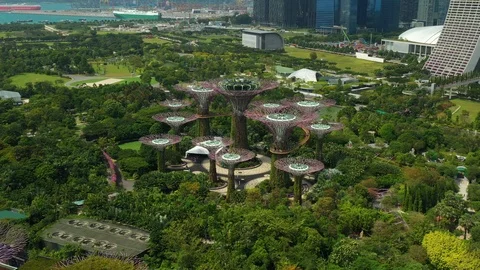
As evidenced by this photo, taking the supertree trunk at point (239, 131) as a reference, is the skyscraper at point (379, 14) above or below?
above

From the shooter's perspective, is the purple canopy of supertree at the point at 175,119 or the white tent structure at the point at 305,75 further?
the white tent structure at the point at 305,75

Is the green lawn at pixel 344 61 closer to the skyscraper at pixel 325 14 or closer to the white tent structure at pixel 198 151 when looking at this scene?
the skyscraper at pixel 325 14

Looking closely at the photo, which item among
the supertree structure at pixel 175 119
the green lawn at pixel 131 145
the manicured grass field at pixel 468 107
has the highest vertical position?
the supertree structure at pixel 175 119

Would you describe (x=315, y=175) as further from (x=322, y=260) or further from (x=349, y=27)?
(x=349, y=27)

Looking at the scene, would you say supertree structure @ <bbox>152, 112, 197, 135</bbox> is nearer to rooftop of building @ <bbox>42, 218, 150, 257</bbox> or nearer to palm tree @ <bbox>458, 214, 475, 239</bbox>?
rooftop of building @ <bbox>42, 218, 150, 257</bbox>

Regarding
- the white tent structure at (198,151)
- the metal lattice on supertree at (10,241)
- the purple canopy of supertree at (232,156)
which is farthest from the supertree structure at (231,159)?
the metal lattice on supertree at (10,241)

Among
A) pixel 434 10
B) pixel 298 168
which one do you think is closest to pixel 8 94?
pixel 298 168

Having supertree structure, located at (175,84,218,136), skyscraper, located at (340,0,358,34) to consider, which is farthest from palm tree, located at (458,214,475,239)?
skyscraper, located at (340,0,358,34)

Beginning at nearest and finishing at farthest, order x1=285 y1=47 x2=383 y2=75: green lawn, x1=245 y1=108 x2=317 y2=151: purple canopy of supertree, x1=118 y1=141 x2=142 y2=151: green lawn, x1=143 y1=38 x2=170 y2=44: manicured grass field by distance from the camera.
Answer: x1=245 y1=108 x2=317 y2=151: purple canopy of supertree → x1=118 y1=141 x2=142 y2=151: green lawn → x1=285 y1=47 x2=383 y2=75: green lawn → x1=143 y1=38 x2=170 y2=44: manicured grass field

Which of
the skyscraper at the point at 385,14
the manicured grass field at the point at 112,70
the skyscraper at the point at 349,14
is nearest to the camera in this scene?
the manicured grass field at the point at 112,70
